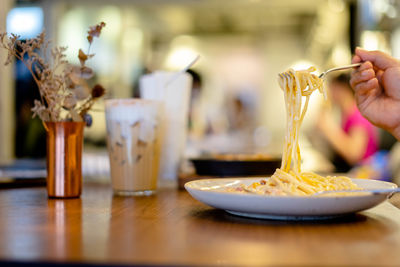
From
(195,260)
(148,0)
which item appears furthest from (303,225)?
(148,0)

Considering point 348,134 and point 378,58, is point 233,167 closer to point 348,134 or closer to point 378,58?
point 378,58

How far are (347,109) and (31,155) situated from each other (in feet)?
10.9

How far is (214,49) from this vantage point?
28.0 feet

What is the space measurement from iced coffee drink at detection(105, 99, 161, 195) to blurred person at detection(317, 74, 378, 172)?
105 inches

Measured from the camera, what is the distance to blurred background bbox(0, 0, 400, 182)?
4.73 meters

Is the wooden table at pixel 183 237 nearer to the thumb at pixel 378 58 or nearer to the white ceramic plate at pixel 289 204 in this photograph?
the white ceramic plate at pixel 289 204

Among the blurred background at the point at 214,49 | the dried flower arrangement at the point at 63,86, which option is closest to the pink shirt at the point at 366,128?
the blurred background at the point at 214,49

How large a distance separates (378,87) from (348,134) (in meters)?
2.71

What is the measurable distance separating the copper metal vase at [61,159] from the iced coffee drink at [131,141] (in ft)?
0.44

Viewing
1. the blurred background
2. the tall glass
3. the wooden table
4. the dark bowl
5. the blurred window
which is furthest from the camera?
the blurred window

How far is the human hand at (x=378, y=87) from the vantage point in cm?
122

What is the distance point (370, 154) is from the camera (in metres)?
3.74

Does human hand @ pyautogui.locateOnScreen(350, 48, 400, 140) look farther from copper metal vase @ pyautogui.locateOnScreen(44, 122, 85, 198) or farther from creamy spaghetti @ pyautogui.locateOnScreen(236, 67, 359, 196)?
copper metal vase @ pyautogui.locateOnScreen(44, 122, 85, 198)

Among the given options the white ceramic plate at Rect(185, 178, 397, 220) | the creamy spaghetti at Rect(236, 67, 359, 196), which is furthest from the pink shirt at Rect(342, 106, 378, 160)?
the white ceramic plate at Rect(185, 178, 397, 220)
